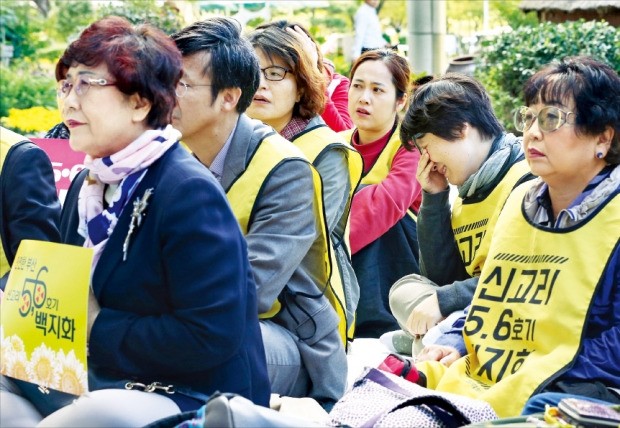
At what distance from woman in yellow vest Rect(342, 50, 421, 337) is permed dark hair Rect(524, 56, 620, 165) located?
6.81ft

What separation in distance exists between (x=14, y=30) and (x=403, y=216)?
44.8 ft

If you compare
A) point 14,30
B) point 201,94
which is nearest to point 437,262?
point 201,94

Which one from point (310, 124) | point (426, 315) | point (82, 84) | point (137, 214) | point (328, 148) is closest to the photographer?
point (137, 214)

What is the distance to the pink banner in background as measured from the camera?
523 centimetres

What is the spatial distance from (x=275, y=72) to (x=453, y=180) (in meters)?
0.88

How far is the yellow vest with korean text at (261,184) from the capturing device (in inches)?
154

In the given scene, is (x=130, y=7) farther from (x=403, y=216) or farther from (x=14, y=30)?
(x=403, y=216)

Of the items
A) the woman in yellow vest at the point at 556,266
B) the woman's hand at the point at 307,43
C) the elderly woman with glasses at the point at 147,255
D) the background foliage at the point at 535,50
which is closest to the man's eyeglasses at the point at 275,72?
the woman's hand at the point at 307,43

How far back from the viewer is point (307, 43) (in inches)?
203

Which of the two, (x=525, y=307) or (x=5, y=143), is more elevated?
(x=5, y=143)

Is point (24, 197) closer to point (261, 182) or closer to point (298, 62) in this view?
point (261, 182)

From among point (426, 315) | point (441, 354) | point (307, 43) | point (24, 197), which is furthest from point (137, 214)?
point (307, 43)

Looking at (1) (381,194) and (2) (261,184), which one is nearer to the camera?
(2) (261,184)

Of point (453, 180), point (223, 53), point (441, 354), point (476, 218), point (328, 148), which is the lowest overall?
point (441, 354)
